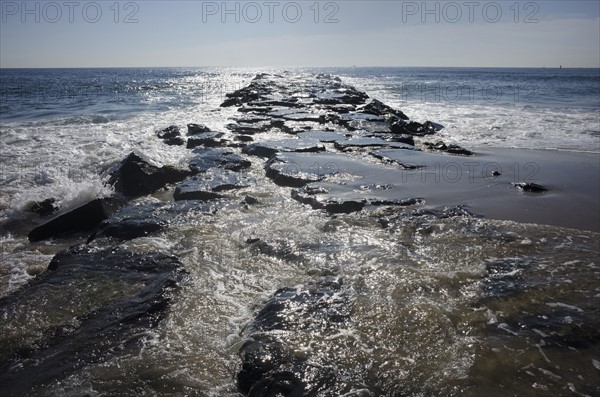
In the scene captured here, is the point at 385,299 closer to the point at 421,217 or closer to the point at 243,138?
the point at 421,217

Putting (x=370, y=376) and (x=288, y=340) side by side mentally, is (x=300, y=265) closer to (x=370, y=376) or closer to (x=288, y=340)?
(x=288, y=340)

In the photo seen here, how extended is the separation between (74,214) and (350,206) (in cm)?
341

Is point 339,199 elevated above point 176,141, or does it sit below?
below

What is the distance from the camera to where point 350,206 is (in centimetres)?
491

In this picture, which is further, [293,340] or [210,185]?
[210,185]

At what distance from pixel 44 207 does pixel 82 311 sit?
342 cm

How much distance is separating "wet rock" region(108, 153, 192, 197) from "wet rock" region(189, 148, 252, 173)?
523 mm

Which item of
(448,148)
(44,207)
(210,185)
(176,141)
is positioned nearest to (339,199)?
(210,185)

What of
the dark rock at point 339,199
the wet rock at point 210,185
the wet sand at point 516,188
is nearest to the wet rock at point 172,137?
the wet rock at point 210,185

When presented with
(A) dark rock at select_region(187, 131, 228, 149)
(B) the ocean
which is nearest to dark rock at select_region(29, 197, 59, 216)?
(B) the ocean

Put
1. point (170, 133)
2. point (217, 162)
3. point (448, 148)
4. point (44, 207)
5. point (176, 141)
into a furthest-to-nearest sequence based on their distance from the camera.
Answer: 1. point (170, 133)
2. point (176, 141)
3. point (448, 148)
4. point (217, 162)
5. point (44, 207)

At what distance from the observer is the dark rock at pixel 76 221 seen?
178 inches

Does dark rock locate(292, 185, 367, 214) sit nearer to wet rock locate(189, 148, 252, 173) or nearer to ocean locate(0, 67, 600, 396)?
ocean locate(0, 67, 600, 396)

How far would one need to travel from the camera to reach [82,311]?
281cm
